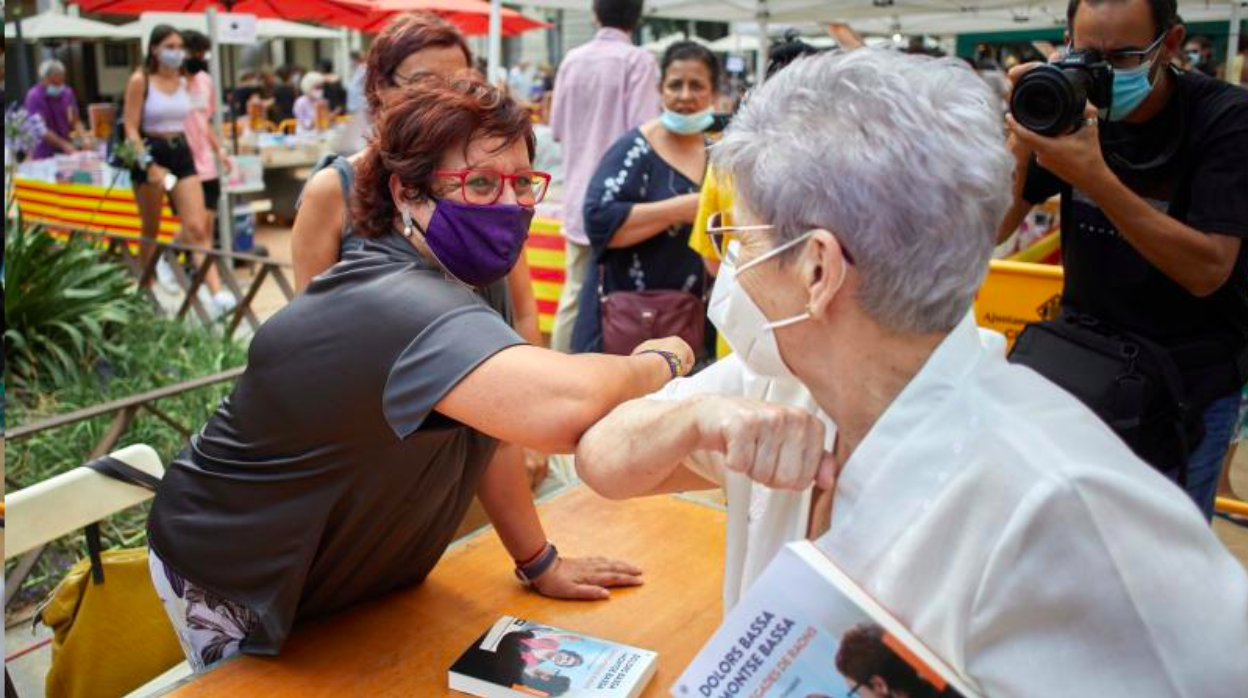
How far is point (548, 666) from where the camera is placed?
173cm

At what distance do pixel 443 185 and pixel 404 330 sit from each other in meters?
0.32

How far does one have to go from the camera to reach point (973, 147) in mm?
1184

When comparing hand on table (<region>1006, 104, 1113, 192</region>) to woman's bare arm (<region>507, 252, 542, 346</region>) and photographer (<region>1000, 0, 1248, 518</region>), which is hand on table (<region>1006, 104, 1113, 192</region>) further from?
woman's bare arm (<region>507, 252, 542, 346</region>)

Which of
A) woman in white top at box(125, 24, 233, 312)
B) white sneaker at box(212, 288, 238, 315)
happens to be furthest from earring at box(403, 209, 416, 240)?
woman in white top at box(125, 24, 233, 312)

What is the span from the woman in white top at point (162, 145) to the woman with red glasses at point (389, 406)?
20.2 feet

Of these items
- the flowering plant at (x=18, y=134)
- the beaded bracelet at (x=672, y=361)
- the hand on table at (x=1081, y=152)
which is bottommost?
the flowering plant at (x=18, y=134)

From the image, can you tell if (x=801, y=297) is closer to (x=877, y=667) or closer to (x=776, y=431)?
(x=776, y=431)

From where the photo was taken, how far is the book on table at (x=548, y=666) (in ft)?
5.52

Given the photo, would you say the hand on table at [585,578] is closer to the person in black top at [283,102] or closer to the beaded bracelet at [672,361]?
Result: the beaded bracelet at [672,361]

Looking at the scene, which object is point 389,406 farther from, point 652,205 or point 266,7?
point 266,7

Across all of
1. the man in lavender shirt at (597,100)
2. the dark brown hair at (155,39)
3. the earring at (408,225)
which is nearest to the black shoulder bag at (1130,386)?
the earring at (408,225)

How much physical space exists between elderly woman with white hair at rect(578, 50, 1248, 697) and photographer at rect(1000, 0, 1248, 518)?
3.32 feet

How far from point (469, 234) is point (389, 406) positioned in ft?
1.15

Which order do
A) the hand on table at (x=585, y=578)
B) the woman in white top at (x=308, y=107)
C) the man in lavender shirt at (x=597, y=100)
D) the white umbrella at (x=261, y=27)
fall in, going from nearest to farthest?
the hand on table at (x=585, y=578)
the man in lavender shirt at (x=597, y=100)
the white umbrella at (x=261, y=27)
the woman in white top at (x=308, y=107)
